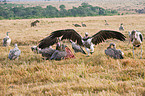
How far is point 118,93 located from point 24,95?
6.28ft

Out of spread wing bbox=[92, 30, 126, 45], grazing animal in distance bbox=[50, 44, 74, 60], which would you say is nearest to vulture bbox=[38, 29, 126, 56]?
spread wing bbox=[92, 30, 126, 45]

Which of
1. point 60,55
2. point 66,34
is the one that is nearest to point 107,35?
point 66,34

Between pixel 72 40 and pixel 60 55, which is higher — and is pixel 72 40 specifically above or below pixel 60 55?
above

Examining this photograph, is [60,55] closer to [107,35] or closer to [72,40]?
[72,40]

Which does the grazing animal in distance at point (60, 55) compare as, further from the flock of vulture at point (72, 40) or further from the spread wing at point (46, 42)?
the spread wing at point (46, 42)

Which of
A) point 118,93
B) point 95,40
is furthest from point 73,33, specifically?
point 118,93

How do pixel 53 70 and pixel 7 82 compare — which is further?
pixel 53 70

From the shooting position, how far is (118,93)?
3.28 meters

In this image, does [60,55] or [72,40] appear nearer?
[60,55]

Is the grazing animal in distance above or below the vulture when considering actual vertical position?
below

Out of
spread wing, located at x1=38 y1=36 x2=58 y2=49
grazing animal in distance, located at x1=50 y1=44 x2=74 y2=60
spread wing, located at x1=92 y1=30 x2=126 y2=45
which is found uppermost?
spread wing, located at x1=92 y1=30 x2=126 y2=45

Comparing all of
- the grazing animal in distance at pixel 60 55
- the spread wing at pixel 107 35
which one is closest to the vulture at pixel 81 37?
the spread wing at pixel 107 35

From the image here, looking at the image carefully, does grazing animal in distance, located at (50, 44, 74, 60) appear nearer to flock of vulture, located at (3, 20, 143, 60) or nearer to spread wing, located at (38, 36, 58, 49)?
flock of vulture, located at (3, 20, 143, 60)

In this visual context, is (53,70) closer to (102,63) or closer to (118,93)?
(102,63)
